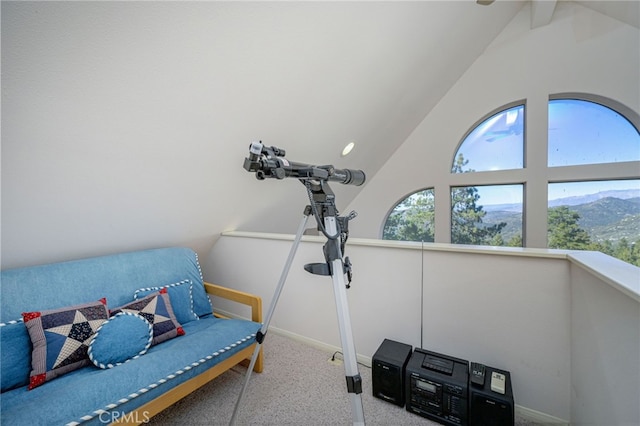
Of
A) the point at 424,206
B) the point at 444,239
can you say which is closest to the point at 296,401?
the point at 444,239

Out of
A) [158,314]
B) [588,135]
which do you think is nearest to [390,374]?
[158,314]

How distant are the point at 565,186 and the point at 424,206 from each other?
1505mm

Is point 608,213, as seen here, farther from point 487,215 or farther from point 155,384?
point 155,384

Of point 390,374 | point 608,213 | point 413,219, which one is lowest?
point 390,374

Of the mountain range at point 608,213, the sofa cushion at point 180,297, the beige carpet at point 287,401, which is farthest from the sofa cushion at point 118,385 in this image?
the mountain range at point 608,213

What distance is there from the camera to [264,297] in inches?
94.4

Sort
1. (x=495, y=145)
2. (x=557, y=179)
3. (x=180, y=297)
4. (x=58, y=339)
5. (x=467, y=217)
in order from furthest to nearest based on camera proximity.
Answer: (x=467, y=217) < (x=495, y=145) < (x=557, y=179) < (x=180, y=297) < (x=58, y=339)

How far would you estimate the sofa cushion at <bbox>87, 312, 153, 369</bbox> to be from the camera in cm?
136

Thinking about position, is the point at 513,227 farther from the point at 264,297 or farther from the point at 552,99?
the point at 264,297

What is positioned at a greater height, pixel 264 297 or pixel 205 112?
pixel 205 112

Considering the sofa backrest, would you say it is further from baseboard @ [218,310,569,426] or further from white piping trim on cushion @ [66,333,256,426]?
baseboard @ [218,310,569,426]

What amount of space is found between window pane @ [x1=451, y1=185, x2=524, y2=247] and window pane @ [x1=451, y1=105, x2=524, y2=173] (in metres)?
0.27

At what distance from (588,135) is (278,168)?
365cm

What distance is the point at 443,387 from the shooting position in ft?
4.50
